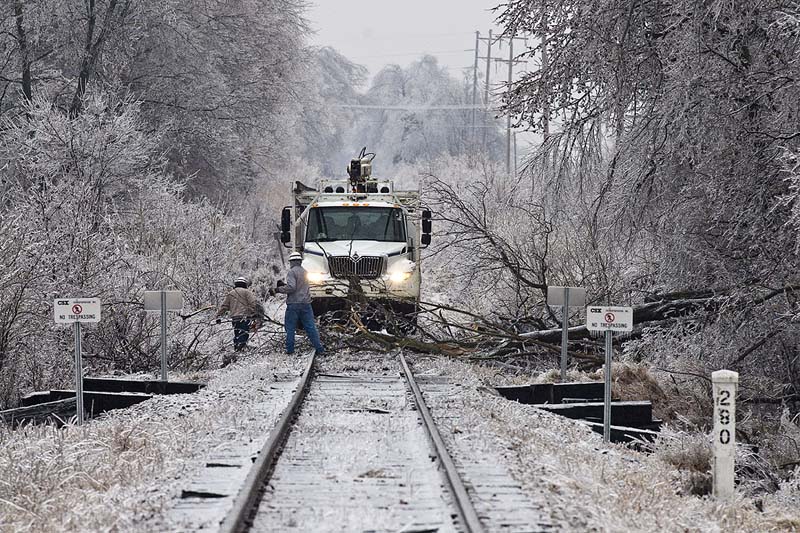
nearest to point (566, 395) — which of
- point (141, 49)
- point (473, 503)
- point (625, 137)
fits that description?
point (625, 137)

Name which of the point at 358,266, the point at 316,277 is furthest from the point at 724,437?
the point at 316,277

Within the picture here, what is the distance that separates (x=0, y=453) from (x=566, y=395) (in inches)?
312

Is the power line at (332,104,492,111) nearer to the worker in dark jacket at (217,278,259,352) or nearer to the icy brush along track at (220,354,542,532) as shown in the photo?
the worker in dark jacket at (217,278,259,352)

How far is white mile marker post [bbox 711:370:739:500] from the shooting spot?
8.64 m

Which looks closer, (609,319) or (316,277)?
(609,319)

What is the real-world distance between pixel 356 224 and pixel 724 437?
14.3m

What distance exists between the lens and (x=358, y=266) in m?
21.2

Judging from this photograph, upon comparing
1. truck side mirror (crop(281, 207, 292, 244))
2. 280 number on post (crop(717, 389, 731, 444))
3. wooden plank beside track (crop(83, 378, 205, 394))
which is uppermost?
truck side mirror (crop(281, 207, 292, 244))

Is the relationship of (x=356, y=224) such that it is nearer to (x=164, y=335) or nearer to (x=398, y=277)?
(x=398, y=277)

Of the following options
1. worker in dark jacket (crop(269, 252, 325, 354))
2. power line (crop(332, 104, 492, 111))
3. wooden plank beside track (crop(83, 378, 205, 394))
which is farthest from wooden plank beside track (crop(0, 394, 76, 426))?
power line (crop(332, 104, 492, 111))

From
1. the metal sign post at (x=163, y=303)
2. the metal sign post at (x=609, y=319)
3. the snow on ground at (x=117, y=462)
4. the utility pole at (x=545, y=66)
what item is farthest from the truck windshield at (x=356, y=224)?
the metal sign post at (x=609, y=319)

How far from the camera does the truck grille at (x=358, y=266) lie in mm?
21125

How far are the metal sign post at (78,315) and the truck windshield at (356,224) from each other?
10.2 meters

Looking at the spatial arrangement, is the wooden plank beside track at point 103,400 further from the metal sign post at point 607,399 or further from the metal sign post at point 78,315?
the metal sign post at point 607,399
